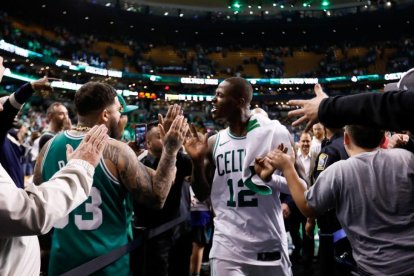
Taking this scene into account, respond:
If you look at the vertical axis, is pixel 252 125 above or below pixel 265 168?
above

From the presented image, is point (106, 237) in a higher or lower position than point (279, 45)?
lower

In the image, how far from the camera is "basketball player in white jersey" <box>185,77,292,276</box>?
289cm

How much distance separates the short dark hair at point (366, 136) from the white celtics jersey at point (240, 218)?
35.4 inches

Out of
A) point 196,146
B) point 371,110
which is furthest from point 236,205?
point 371,110

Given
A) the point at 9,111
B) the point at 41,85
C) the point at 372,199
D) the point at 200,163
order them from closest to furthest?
the point at 372,199 → the point at 200,163 → the point at 9,111 → the point at 41,85

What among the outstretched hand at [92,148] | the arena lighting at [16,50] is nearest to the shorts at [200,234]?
the outstretched hand at [92,148]

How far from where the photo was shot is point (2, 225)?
126 cm

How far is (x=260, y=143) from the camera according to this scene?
300 centimetres

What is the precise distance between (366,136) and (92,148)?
4.85 ft

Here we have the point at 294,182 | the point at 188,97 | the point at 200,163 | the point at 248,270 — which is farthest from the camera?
the point at 188,97

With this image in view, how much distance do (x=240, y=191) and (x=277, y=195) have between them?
0.96 ft

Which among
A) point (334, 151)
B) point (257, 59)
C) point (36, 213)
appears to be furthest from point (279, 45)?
point (36, 213)

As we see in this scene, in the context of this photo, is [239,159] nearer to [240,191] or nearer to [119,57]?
[240,191]

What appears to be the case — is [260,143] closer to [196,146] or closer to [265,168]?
[196,146]
